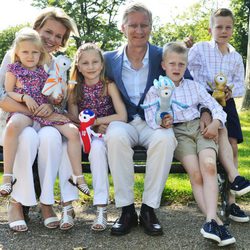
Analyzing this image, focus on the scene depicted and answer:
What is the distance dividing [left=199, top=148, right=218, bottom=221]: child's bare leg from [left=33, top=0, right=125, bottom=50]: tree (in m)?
15.8

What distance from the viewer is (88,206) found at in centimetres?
453

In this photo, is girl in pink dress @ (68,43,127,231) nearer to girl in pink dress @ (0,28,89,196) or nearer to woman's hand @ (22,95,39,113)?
girl in pink dress @ (0,28,89,196)

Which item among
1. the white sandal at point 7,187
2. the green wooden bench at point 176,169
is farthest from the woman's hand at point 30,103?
the white sandal at point 7,187

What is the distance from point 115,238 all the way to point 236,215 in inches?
44.0

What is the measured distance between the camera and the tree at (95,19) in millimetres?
19108

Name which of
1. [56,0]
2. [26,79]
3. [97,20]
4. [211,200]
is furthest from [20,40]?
[97,20]

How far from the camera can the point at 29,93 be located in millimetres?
3871

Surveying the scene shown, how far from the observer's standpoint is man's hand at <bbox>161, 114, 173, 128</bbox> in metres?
3.68

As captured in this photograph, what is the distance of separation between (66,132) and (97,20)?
1741 centimetres

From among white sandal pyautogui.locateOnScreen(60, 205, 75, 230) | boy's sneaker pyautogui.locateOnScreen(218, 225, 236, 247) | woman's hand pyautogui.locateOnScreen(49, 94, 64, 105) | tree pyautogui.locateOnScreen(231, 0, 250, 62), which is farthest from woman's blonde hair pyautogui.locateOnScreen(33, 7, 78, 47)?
tree pyautogui.locateOnScreen(231, 0, 250, 62)

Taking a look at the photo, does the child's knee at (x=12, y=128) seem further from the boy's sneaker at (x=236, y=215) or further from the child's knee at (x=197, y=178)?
the boy's sneaker at (x=236, y=215)

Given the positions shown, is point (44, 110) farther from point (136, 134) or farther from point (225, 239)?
point (225, 239)

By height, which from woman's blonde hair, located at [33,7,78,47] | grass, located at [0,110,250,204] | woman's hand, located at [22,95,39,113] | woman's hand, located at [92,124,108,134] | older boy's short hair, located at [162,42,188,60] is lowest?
grass, located at [0,110,250,204]

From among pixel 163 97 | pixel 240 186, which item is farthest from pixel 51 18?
pixel 240 186
